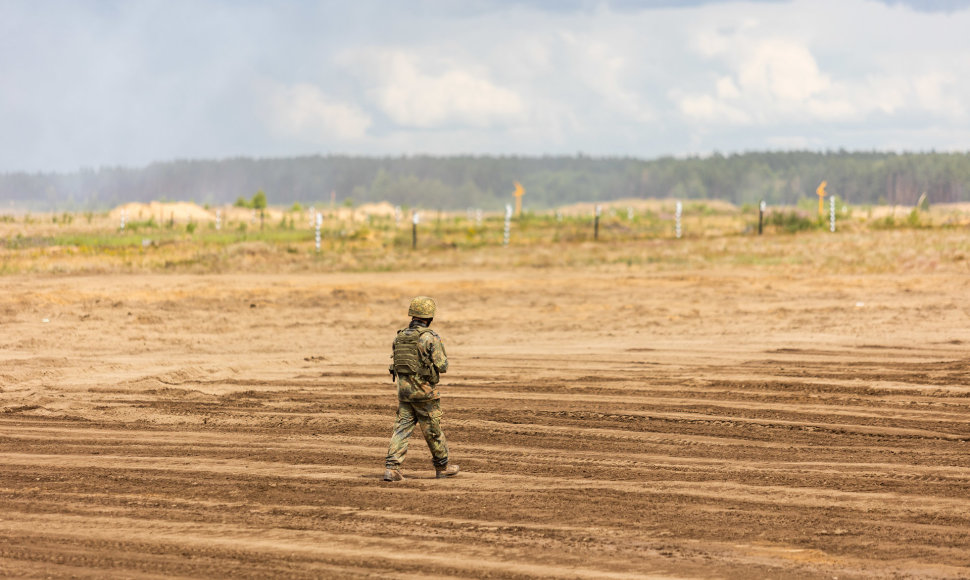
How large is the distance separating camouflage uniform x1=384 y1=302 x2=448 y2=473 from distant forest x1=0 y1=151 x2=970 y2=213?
10277 cm

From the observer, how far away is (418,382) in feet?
26.7

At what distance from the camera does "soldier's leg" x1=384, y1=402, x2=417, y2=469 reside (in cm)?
820

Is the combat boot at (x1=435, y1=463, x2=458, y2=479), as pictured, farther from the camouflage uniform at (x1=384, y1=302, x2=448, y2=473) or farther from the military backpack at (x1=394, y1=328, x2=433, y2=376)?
the military backpack at (x1=394, y1=328, x2=433, y2=376)

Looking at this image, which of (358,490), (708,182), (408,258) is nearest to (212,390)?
(358,490)

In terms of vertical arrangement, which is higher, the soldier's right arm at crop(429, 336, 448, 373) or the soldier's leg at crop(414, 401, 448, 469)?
the soldier's right arm at crop(429, 336, 448, 373)

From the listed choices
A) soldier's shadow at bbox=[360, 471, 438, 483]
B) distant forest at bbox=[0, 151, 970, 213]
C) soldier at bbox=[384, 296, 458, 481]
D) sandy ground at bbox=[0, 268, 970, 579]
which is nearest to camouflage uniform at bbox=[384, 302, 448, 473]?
soldier at bbox=[384, 296, 458, 481]

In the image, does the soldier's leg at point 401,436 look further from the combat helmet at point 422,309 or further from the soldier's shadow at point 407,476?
the combat helmet at point 422,309

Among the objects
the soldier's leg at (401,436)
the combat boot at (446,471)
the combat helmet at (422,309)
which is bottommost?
the combat boot at (446,471)

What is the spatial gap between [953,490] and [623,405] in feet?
13.4

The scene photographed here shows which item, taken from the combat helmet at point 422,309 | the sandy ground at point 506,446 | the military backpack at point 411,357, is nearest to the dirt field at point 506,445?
the sandy ground at point 506,446

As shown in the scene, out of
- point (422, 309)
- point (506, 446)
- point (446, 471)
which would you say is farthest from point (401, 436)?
point (506, 446)

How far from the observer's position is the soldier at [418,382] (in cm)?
810

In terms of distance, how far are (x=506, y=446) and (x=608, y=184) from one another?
162 meters

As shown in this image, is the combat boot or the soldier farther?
the combat boot
